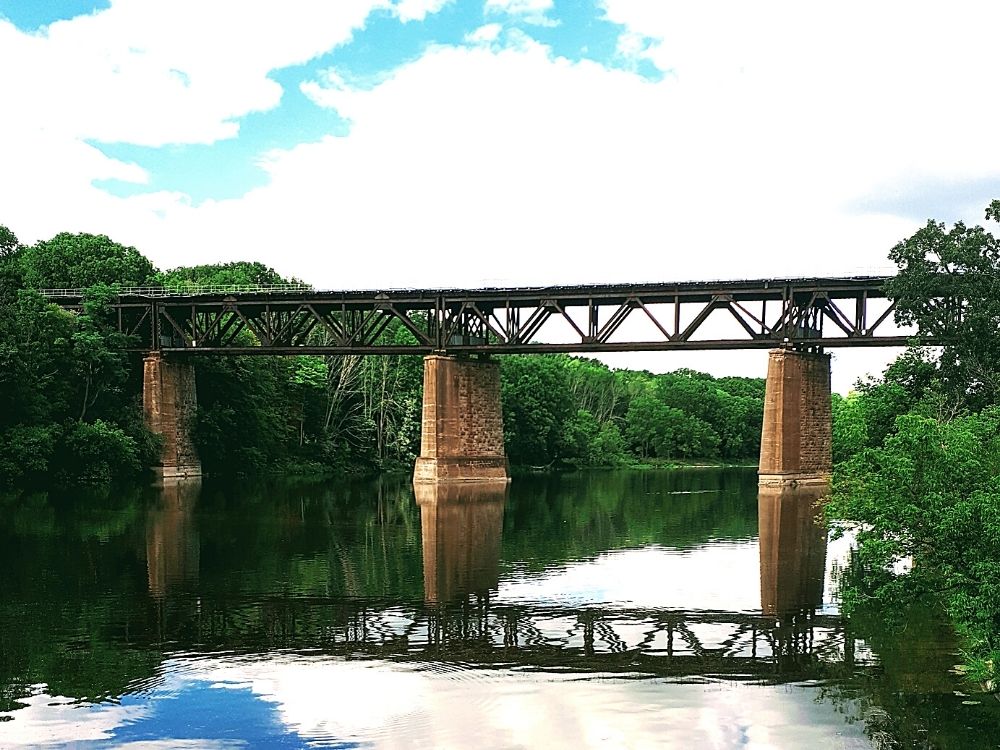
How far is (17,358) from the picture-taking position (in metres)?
59.7

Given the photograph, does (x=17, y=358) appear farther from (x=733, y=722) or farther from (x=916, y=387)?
(x=733, y=722)

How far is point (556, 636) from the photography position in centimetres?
1986

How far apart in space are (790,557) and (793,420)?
32.4 m

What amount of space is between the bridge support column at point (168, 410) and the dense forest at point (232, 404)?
114 cm

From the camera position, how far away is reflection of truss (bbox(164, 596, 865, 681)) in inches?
699

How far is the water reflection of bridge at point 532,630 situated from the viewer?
704 inches

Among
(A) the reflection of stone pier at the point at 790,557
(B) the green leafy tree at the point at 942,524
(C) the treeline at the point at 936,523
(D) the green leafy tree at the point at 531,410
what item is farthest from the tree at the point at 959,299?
(D) the green leafy tree at the point at 531,410

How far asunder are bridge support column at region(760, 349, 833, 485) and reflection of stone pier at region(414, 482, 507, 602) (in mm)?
14910

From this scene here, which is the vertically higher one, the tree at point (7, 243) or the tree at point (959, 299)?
the tree at point (7, 243)

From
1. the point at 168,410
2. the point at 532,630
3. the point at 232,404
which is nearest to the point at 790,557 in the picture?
the point at 532,630

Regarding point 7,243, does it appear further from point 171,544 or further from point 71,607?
point 71,607

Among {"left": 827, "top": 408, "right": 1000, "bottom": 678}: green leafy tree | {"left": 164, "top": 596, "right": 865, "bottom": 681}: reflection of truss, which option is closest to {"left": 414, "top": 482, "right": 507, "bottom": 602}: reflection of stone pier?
{"left": 164, "top": 596, "right": 865, "bottom": 681}: reflection of truss

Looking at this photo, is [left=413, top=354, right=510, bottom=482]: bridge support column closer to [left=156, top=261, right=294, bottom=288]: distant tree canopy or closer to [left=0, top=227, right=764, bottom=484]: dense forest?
[left=0, top=227, right=764, bottom=484]: dense forest

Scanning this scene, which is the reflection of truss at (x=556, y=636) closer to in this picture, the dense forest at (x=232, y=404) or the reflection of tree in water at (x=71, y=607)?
the reflection of tree in water at (x=71, y=607)
